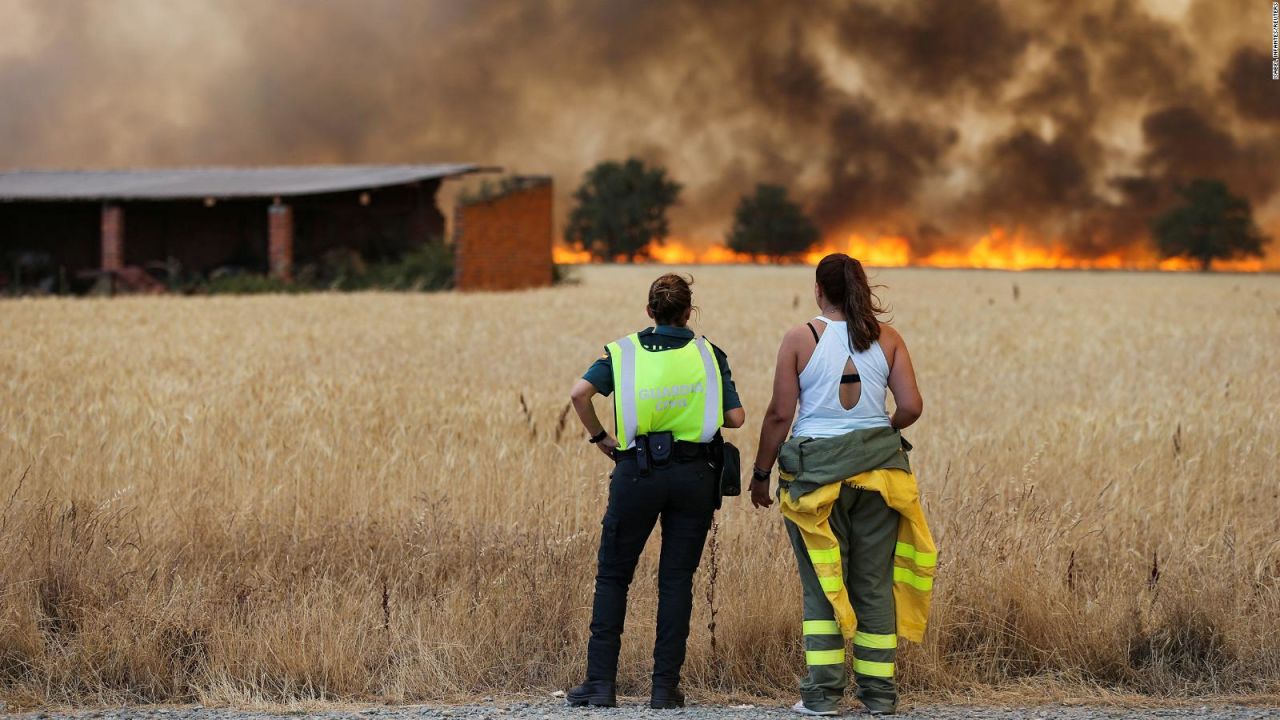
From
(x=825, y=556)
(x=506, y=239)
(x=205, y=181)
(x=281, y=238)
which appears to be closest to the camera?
(x=825, y=556)

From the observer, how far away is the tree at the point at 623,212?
A: 106 m

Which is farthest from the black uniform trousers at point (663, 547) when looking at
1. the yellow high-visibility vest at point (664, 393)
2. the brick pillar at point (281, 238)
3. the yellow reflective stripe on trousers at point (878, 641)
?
the brick pillar at point (281, 238)

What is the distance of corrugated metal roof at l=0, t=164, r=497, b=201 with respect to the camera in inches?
1414

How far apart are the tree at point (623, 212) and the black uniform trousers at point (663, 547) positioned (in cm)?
10098

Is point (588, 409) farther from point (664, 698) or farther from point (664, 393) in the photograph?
point (664, 698)

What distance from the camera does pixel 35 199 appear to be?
36312mm

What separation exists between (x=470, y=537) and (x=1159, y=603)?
3581mm

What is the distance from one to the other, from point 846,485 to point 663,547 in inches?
32.0

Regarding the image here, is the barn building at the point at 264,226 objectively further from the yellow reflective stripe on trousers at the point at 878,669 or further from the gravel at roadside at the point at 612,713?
the yellow reflective stripe on trousers at the point at 878,669

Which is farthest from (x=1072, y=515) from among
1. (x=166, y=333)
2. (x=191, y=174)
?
(x=191, y=174)

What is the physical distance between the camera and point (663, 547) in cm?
506

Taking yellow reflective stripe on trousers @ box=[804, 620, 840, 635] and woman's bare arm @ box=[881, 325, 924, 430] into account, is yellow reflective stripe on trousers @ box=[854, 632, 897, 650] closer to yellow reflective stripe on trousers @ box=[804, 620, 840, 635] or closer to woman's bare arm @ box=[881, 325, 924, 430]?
yellow reflective stripe on trousers @ box=[804, 620, 840, 635]

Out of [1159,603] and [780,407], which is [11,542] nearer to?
[780,407]

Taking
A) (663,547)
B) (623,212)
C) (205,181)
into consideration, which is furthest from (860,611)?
(623,212)
